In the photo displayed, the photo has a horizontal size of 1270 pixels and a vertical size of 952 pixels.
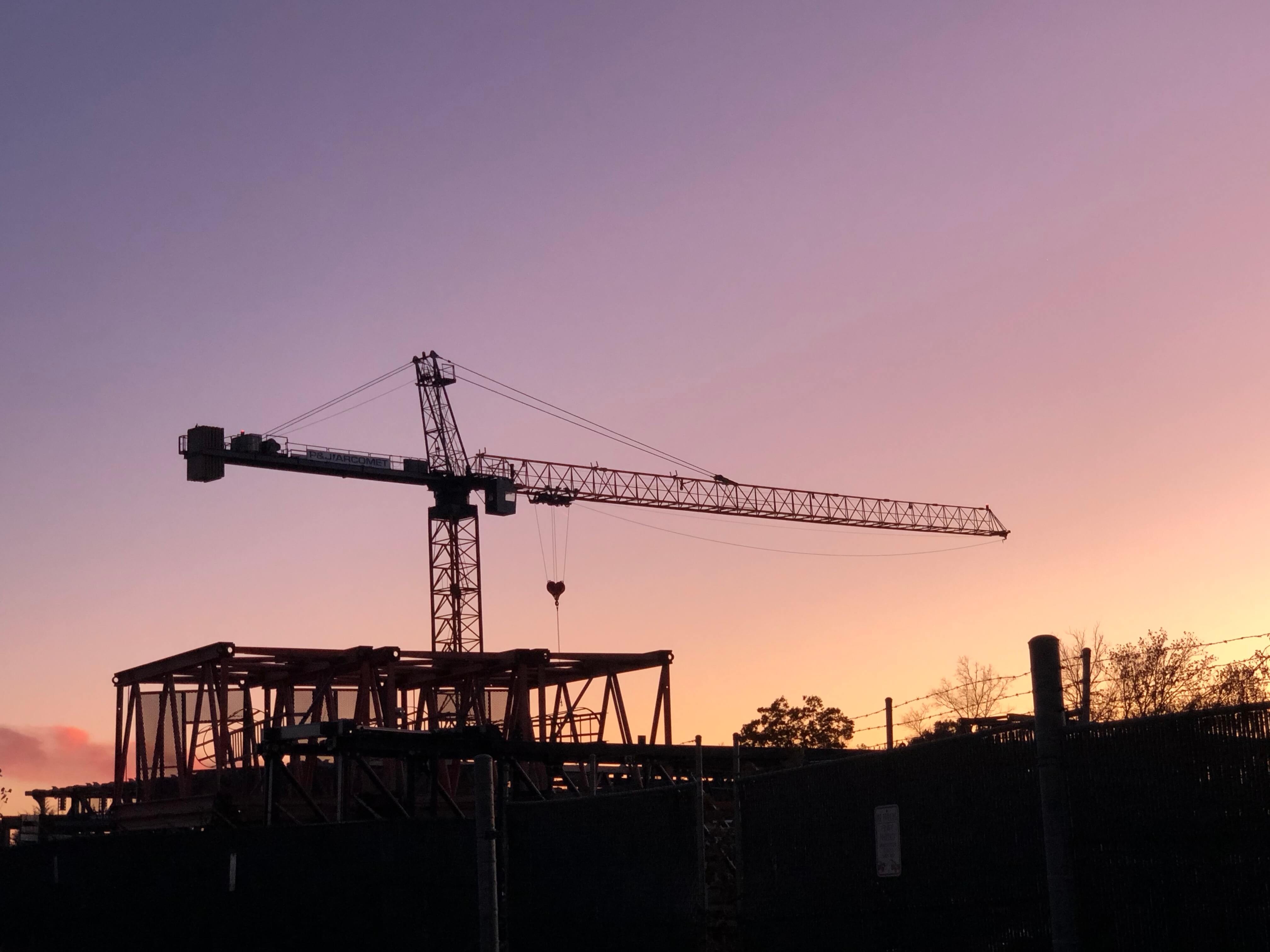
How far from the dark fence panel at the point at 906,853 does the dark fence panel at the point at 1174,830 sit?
23.2 inches

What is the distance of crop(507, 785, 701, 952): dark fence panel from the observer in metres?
13.0

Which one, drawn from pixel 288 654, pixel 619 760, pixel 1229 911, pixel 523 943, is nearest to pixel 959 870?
pixel 1229 911

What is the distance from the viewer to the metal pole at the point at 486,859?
40.7 feet

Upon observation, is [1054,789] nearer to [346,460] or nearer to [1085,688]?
[1085,688]

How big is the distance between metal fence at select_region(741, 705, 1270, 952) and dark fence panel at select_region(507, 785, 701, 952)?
819 millimetres

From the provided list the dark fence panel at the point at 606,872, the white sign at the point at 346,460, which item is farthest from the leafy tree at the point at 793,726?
the dark fence panel at the point at 606,872

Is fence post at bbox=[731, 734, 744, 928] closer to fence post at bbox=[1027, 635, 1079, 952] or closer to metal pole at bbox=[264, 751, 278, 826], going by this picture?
fence post at bbox=[1027, 635, 1079, 952]

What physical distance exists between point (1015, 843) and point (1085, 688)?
9.44 feet

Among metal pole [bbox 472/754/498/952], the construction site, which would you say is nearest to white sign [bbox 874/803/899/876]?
the construction site

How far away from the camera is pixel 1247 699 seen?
23.5m

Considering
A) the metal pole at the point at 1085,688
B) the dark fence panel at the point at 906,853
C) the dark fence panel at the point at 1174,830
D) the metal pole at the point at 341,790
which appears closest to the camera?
the dark fence panel at the point at 1174,830

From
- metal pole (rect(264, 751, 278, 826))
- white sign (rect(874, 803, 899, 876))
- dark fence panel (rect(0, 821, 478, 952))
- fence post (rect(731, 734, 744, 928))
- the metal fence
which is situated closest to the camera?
the metal fence

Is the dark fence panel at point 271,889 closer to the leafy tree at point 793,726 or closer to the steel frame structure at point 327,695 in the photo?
the steel frame structure at point 327,695

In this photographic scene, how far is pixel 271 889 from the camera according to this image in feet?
58.4
